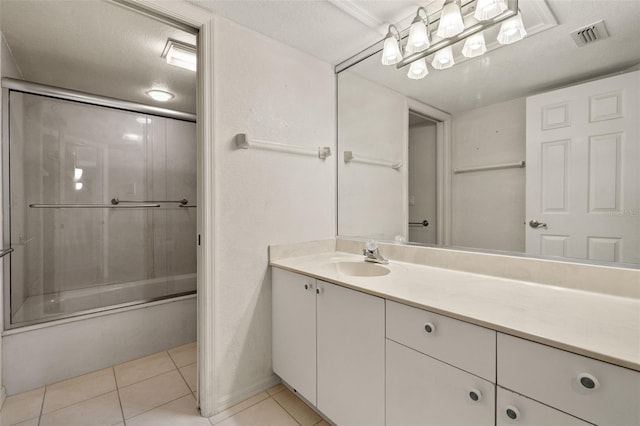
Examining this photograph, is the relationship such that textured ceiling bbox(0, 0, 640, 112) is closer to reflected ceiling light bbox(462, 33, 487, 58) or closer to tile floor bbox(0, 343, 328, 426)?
reflected ceiling light bbox(462, 33, 487, 58)

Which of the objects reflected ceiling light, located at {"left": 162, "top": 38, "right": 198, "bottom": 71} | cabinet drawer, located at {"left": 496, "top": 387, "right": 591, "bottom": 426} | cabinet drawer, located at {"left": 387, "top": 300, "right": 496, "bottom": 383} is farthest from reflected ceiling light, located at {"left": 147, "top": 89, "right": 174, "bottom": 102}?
cabinet drawer, located at {"left": 496, "top": 387, "right": 591, "bottom": 426}

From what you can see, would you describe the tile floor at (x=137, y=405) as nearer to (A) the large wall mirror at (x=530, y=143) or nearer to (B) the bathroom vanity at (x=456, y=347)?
(B) the bathroom vanity at (x=456, y=347)

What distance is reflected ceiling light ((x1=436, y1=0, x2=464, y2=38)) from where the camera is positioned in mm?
1238

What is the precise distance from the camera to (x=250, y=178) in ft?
5.08

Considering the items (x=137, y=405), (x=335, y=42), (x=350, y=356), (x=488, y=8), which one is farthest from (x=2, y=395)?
(x=488, y=8)

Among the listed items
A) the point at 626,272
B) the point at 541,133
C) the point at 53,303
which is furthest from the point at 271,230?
the point at 53,303

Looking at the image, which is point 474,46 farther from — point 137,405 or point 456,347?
point 137,405

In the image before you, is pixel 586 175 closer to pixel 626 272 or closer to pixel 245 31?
pixel 626 272

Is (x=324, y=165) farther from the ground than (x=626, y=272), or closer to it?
farther from the ground

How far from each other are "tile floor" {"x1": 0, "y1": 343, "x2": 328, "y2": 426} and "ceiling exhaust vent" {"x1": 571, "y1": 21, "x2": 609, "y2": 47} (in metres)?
2.03

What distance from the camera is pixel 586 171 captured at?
1.01 metres

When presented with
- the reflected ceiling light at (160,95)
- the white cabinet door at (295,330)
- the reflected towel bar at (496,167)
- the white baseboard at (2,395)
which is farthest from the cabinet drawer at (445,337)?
the reflected ceiling light at (160,95)

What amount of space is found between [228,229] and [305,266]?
1.53ft

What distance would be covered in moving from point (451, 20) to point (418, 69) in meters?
0.29
